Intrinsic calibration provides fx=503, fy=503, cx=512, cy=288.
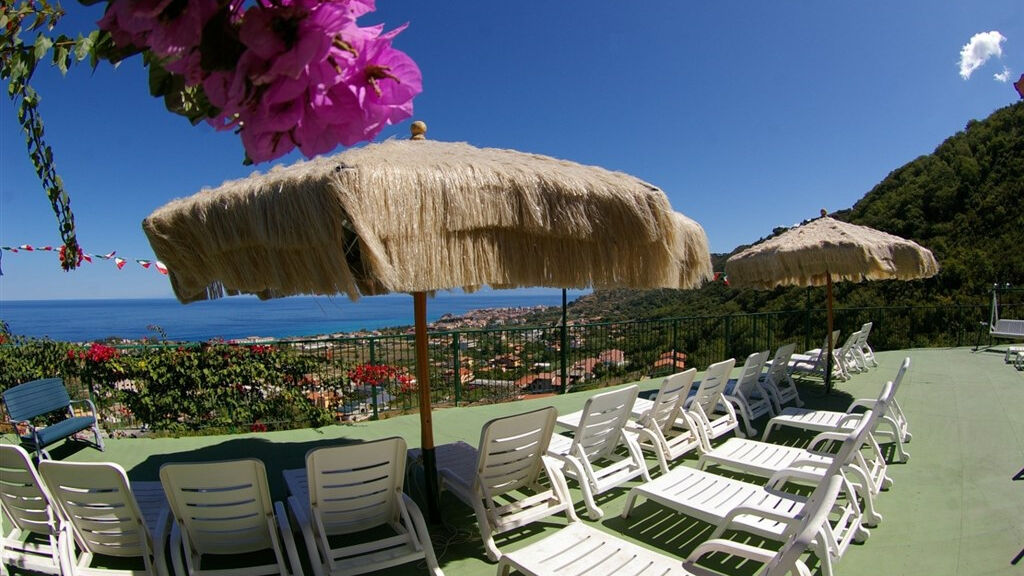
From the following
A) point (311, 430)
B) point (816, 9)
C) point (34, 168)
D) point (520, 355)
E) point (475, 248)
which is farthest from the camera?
point (816, 9)

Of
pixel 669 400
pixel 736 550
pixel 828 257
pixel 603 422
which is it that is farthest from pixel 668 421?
pixel 828 257

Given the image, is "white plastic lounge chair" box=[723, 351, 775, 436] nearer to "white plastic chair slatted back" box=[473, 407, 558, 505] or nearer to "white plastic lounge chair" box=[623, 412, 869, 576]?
"white plastic lounge chair" box=[623, 412, 869, 576]

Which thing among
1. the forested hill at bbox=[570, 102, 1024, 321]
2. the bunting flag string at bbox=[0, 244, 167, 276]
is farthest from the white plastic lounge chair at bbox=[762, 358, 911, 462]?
the forested hill at bbox=[570, 102, 1024, 321]

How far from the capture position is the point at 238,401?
20.6ft

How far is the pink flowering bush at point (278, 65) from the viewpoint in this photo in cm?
49

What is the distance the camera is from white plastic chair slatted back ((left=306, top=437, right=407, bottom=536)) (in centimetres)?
255

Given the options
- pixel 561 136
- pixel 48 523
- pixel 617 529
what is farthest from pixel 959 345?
pixel 561 136

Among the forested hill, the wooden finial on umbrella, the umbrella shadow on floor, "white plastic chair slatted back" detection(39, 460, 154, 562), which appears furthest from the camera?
the forested hill

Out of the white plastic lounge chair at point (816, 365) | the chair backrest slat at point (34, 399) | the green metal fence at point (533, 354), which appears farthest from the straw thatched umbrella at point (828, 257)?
the chair backrest slat at point (34, 399)

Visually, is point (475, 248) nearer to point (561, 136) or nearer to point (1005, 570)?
point (1005, 570)

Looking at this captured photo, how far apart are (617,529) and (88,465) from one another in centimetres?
289

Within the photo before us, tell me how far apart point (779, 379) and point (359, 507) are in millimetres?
5744

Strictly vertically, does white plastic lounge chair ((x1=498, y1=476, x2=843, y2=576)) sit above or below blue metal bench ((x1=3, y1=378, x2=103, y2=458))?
below

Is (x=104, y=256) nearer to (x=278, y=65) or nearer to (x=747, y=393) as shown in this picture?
(x=747, y=393)
